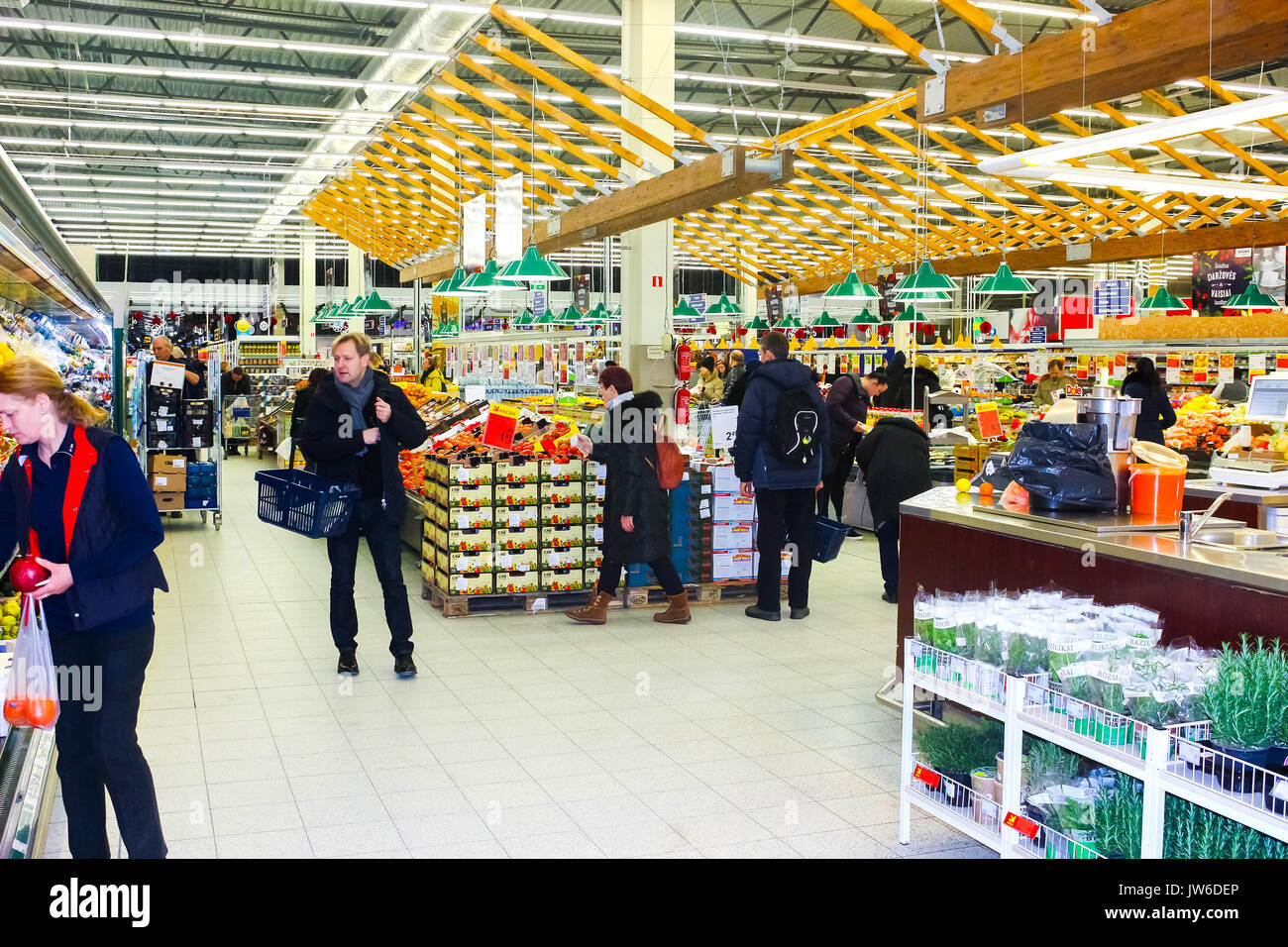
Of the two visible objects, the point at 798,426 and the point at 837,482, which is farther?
the point at 837,482

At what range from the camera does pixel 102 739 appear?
10.3 ft

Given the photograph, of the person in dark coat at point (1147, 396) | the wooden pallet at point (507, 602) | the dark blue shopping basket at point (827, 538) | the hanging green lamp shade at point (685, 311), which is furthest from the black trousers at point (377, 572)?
the hanging green lamp shade at point (685, 311)

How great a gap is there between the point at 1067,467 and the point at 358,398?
10.7 ft

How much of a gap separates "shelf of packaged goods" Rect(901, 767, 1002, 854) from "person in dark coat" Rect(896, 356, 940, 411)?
9.19 metres

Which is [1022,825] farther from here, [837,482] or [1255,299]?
[1255,299]

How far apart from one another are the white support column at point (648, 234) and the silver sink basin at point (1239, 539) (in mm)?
7167

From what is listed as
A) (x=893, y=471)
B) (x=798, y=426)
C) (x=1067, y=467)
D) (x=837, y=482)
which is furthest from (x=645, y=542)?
(x=837, y=482)

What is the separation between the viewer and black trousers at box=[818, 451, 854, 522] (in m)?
10.5

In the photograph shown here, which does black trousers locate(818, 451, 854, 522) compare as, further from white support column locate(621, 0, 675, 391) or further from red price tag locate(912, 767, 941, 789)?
red price tag locate(912, 767, 941, 789)

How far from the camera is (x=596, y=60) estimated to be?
661 inches

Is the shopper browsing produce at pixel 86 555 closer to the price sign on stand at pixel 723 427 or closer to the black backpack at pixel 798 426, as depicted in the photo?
the black backpack at pixel 798 426

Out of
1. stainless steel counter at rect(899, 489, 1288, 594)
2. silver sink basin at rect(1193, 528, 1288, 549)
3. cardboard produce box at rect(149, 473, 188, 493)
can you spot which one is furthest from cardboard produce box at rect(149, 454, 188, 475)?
silver sink basin at rect(1193, 528, 1288, 549)

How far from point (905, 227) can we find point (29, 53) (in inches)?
617
